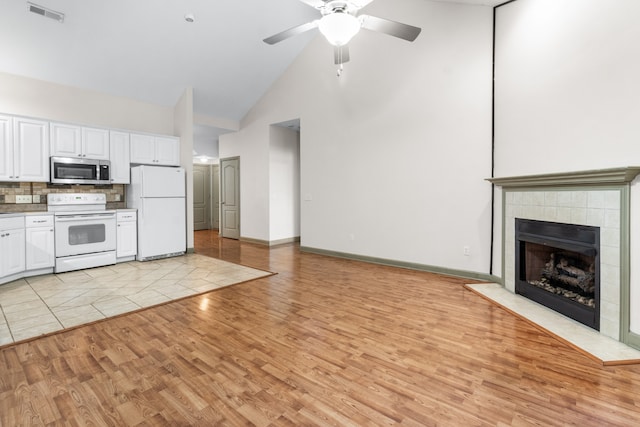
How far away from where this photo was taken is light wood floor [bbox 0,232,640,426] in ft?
5.47

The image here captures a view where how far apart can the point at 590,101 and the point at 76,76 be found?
22.0 feet

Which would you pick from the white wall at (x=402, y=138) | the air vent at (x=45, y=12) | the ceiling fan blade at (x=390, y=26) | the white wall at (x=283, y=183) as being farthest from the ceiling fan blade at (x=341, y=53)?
the white wall at (x=283, y=183)

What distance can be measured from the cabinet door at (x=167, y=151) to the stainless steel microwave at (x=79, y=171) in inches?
33.3

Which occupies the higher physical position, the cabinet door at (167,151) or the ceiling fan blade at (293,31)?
the ceiling fan blade at (293,31)

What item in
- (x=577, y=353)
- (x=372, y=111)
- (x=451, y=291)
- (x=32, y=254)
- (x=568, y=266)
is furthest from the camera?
(x=372, y=111)

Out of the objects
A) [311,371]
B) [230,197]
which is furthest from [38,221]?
[311,371]

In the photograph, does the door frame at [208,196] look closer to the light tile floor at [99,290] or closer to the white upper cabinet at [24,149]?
the light tile floor at [99,290]

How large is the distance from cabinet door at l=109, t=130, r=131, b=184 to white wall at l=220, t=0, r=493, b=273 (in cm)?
299

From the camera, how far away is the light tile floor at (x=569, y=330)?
2252 mm

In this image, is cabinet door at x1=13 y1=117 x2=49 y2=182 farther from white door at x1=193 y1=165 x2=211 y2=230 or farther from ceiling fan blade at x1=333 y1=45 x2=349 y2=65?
white door at x1=193 y1=165 x2=211 y2=230

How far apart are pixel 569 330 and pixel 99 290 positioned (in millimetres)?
4924

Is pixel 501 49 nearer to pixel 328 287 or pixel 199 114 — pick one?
pixel 328 287

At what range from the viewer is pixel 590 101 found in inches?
109

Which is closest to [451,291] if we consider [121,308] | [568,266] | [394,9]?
[568,266]
